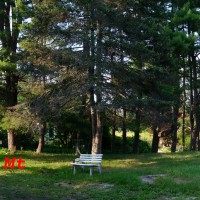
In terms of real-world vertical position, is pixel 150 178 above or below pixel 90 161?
below

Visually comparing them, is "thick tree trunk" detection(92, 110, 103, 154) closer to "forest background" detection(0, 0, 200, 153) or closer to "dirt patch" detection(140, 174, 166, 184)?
"forest background" detection(0, 0, 200, 153)

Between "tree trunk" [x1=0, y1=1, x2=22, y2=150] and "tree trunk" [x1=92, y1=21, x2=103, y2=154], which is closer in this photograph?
"tree trunk" [x1=92, y1=21, x2=103, y2=154]

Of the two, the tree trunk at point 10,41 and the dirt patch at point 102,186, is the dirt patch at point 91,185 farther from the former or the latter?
the tree trunk at point 10,41

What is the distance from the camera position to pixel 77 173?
12.6 metres

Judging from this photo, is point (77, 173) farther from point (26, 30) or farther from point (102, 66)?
point (26, 30)

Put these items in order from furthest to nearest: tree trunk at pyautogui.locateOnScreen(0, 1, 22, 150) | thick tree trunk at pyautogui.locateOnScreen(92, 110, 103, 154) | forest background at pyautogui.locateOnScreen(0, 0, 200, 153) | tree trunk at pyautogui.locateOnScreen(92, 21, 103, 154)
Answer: tree trunk at pyautogui.locateOnScreen(0, 1, 22, 150), thick tree trunk at pyautogui.locateOnScreen(92, 110, 103, 154), forest background at pyautogui.locateOnScreen(0, 0, 200, 153), tree trunk at pyautogui.locateOnScreen(92, 21, 103, 154)

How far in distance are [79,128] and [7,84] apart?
5038 mm

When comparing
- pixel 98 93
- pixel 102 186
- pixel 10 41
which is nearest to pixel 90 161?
pixel 102 186

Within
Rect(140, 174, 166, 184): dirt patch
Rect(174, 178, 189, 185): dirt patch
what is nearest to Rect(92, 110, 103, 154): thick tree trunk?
Rect(140, 174, 166, 184): dirt patch

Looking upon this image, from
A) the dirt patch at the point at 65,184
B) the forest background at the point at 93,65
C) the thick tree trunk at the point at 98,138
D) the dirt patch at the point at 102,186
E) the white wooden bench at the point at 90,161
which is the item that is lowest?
the dirt patch at the point at 65,184

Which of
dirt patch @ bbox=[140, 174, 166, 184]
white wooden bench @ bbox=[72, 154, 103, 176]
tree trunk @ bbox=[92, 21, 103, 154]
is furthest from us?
tree trunk @ bbox=[92, 21, 103, 154]

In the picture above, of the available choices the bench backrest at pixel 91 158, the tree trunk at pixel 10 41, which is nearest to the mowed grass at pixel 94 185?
the bench backrest at pixel 91 158

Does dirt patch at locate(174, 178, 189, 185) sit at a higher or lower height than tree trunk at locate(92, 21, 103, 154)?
lower

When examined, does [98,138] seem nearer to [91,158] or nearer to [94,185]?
[91,158]
